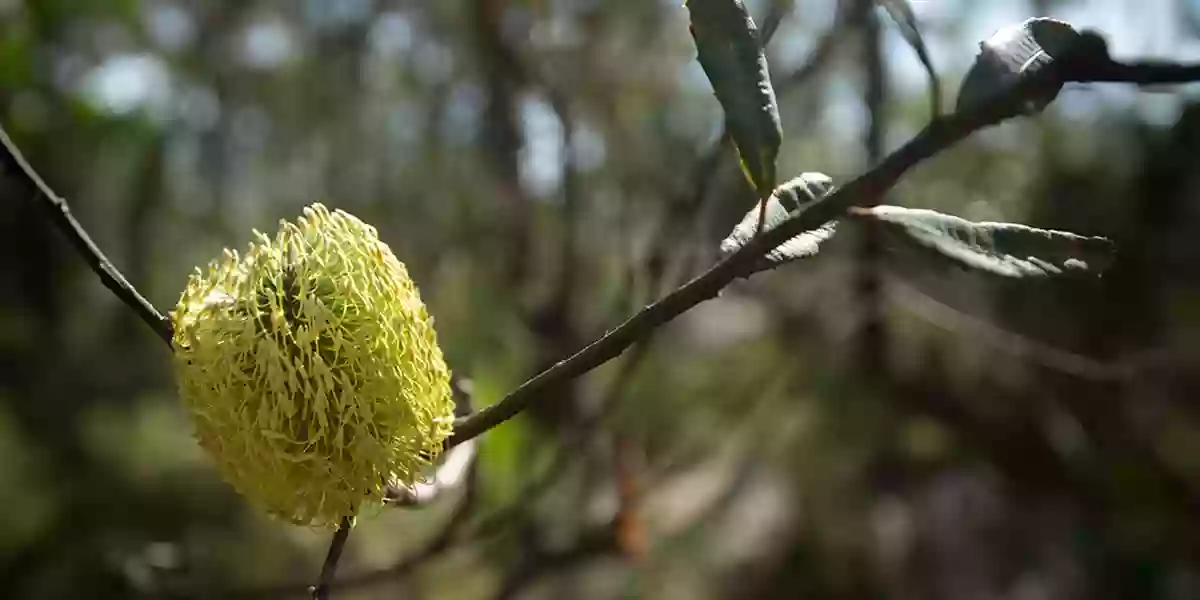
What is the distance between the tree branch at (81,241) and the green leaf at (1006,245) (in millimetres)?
275

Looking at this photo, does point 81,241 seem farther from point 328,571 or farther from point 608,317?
point 608,317

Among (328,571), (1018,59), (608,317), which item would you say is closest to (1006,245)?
(1018,59)

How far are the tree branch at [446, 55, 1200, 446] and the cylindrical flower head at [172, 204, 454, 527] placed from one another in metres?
0.09

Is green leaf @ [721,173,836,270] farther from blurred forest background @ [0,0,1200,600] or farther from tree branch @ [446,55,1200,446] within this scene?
blurred forest background @ [0,0,1200,600]

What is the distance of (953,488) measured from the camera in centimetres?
183

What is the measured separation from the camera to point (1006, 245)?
28 centimetres

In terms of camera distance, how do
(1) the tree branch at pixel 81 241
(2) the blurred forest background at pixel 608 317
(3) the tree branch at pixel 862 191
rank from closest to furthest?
(3) the tree branch at pixel 862 191
(1) the tree branch at pixel 81 241
(2) the blurred forest background at pixel 608 317

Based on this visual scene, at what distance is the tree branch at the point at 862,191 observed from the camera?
0.23m

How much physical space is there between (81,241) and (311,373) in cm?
Result: 10

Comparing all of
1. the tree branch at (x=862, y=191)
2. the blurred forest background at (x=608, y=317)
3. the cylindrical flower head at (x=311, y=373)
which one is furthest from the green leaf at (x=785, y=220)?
the blurred forest background at (x=608, y=317)

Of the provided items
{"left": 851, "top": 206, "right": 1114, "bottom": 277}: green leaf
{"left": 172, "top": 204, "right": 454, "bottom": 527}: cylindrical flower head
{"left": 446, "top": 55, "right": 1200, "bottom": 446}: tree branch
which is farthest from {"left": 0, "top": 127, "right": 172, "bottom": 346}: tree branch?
{"left": 851, "top": 206, "right": 1114, "bottom": 277}: green leaf

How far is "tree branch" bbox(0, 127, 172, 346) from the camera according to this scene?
34cm

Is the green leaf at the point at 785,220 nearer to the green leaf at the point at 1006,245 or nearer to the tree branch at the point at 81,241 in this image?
the green leaf at the point at 1006,245

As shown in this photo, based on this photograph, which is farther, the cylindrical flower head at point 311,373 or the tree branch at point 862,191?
the cylindrical flower head at point 311,373
